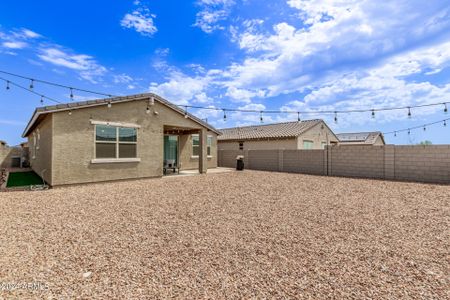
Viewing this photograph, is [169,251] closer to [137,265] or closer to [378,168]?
[137,265]

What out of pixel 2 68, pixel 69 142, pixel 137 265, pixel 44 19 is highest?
pixel 44 19

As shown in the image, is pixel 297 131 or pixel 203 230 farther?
pixel 297 131

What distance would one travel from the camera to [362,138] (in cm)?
3008

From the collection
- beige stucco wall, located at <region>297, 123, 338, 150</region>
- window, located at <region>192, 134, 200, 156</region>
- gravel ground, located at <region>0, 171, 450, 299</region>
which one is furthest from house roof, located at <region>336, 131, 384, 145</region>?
gravel ground, located at <region>0, 171, 450, 299</region>

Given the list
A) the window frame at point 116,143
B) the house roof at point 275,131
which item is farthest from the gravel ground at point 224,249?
the house roof at point 275,131

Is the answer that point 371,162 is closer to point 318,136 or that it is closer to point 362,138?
point 318,136

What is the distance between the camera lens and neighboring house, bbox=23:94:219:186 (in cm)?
970

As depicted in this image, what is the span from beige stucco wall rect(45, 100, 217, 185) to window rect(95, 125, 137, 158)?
222 mm

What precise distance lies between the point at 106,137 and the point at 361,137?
1186 inches

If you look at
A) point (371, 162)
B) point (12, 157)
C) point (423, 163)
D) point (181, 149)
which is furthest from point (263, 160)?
point (12, 157)

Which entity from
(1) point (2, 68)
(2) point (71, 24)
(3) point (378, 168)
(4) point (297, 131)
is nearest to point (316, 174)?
(3) point (378, 168)

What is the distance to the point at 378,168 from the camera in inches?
541

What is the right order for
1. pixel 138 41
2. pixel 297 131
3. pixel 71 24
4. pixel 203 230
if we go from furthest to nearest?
pixel 297 131 < pixel 138 41 < pixel 71 24 < pixel 203 230

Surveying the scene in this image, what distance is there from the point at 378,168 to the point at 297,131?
8.33 meters
